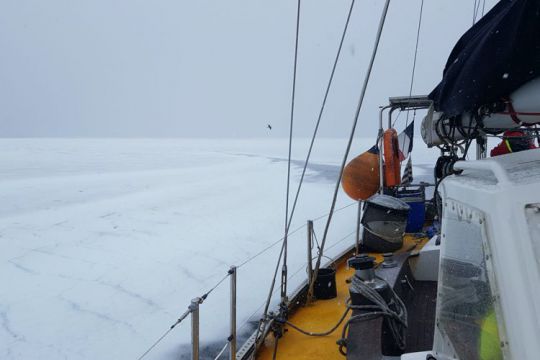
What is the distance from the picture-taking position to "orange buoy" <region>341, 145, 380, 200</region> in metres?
6.38

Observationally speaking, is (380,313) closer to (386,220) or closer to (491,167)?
(491,167)

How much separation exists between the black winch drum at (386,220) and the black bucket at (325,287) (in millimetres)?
1224

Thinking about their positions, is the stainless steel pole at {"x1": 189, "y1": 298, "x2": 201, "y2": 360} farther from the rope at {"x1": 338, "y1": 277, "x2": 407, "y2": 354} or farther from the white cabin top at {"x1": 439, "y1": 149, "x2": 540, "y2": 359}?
the white cabin top at {"x1": 439, "y1": 149, "x2": 540, "y2": 359}

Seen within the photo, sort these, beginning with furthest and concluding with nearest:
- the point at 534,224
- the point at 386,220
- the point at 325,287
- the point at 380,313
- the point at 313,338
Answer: the point at 386,220 < the point at 325,287 < the point at 313,338 < the point at 380,313 < the point at 534,224

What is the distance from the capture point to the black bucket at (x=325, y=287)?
4.00 meters

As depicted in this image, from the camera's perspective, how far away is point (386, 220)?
195 inches

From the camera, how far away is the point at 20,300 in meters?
5.71

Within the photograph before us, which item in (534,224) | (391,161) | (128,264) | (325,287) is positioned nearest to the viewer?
(534,224)

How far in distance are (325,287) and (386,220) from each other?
1.41 meters

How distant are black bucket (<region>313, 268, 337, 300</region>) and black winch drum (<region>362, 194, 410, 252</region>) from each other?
122 cm

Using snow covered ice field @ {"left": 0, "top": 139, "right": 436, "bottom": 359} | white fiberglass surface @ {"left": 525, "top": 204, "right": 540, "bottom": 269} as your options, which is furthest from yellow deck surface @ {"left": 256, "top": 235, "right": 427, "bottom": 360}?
white fiberglass surface @ {"left": 525, "top": 204, "right": 540, "bottom": 269}

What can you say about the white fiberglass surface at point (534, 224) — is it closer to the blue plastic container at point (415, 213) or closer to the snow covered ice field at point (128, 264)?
the snow covered ice field at point (128, 264)

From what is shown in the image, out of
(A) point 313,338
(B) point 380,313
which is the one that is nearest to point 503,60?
(B) point 380,313

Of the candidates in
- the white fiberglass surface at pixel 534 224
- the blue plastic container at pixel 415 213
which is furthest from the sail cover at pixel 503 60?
the blue plastic container at pixel 415 213
